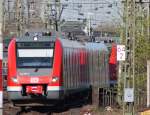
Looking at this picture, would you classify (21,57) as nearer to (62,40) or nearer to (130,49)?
(62,40)

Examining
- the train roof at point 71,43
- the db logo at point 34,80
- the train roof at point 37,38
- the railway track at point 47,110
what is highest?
the train roof at point 37,38

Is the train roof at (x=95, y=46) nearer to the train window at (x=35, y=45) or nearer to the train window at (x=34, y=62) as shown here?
the train window at (x=35, y=45)

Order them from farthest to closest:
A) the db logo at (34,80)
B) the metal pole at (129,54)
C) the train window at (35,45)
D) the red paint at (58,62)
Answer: the train window at (35,45), the red paint at (58,62), the db logo at (34,80), the metal pole at (129,54)

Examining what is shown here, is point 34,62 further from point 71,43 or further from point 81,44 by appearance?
point 81,44

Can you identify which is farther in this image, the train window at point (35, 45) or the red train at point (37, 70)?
the train window at point (35, 45)

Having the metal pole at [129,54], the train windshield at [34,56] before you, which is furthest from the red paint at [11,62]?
the metal pole at [129,54]

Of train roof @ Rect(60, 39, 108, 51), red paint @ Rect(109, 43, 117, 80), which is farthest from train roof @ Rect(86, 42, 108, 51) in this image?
red paint @ Rect(109, 43, 117, 80)

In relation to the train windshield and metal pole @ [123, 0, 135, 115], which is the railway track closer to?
the train windshield

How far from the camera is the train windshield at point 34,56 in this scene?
25.1 meters

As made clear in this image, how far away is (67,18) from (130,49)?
134 ft

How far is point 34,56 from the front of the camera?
25234 mm

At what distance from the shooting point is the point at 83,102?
31562 millimetres

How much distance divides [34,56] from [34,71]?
64 centimetres

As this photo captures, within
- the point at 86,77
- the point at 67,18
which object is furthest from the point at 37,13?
the point at 86,77
